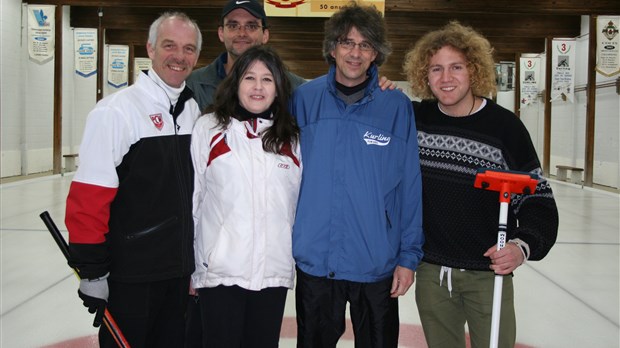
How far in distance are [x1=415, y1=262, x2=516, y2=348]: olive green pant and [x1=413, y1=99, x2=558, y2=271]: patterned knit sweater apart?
0.20 feet

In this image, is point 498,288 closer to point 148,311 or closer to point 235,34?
point 148,311

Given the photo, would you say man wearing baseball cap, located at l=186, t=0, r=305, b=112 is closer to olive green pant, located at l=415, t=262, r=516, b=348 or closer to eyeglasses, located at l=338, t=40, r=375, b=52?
eyeglasses, located at l=338, t=40, r=375, b=52

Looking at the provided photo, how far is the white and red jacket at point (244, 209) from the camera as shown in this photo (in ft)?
6.30

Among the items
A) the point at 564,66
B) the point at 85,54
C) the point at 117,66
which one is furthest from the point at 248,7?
the point at 117,66

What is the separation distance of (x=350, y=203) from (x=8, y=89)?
12.0 metres

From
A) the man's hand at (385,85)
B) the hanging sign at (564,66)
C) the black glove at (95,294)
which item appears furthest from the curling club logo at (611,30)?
the black glove at (95,294)

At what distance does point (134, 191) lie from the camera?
197cm

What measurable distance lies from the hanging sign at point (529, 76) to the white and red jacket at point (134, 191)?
591 inches

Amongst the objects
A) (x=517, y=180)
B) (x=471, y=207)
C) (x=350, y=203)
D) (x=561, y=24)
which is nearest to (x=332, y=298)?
(x=350, y=203)

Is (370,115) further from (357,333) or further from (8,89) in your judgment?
(8,89)

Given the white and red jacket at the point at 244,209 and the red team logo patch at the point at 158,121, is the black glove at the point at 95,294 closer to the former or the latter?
the white and red jacket at the point at 244,209

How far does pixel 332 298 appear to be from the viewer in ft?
6.84

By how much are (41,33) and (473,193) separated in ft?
39.0

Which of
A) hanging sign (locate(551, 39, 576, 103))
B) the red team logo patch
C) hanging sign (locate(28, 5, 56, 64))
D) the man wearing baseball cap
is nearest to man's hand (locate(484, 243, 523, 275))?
the red team logo patch
